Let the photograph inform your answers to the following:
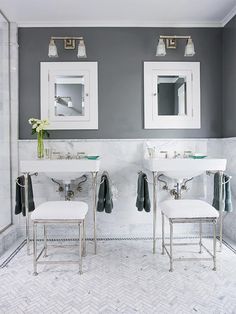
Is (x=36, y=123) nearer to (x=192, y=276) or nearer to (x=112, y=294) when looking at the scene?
(x=112, y=294)

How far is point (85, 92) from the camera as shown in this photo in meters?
2.98

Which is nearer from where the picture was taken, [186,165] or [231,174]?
[186,165]

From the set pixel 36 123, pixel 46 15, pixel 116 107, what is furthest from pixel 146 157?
pixel 46 15

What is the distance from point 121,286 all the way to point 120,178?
1.28 m

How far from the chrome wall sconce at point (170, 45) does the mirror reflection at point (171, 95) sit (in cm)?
27

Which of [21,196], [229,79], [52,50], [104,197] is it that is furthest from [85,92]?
[229,79]

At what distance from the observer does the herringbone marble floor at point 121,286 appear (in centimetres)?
170

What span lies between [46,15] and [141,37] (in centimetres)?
107

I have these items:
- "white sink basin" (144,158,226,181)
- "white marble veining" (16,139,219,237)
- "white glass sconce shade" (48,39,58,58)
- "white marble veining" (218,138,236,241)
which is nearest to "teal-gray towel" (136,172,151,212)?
"white sink basin" (144,158,226,181)

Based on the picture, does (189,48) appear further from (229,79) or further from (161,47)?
(229,79)

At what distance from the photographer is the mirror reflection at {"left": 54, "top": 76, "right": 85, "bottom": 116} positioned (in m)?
2.98

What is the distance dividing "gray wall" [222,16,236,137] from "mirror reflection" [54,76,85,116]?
5.31 feet

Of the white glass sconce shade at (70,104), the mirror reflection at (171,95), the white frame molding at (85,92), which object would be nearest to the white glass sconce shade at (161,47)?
the mirror reflection at (171,95)

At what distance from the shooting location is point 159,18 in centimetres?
292
